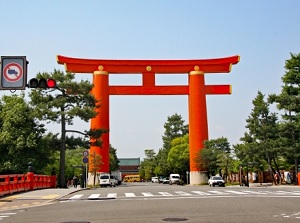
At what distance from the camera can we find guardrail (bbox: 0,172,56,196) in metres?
24.3

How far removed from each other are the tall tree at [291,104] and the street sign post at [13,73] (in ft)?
102

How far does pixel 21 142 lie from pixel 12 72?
1113 inches

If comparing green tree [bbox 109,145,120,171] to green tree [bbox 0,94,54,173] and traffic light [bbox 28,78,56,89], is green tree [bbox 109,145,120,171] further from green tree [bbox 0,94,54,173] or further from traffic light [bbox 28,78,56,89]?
traffic light [bbox 28,78,56,89]

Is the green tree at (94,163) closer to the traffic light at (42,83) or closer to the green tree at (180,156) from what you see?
the green tree at (180,156)

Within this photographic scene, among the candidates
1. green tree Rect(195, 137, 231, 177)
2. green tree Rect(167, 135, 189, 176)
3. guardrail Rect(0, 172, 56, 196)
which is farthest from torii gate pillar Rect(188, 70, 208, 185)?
guardrail Rect(0, 172, 56, 196)

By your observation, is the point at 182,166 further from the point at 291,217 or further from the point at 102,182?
the point at 291,217

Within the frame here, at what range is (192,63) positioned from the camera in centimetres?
5988

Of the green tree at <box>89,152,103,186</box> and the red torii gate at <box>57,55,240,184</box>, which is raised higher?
the red torii gate at <box>57,55,240,184</box>

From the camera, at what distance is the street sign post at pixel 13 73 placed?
17141 millimetres

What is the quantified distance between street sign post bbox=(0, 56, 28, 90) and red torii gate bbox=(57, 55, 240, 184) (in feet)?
128

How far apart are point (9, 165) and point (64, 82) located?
1030 cm

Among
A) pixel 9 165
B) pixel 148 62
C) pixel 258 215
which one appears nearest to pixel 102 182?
pixel 9 165

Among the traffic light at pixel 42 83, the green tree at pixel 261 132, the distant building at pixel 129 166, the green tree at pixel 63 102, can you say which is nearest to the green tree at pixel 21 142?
the green tree at pixel 63 102

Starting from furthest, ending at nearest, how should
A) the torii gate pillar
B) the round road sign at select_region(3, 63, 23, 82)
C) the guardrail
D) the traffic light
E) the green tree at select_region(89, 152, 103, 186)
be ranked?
Result: the torii gate pillar
the green tree at select_region(89, 152, 103, 186)
the guardrail
the round road sign at select_region(3, 63, 23, 82)
the traffic light
